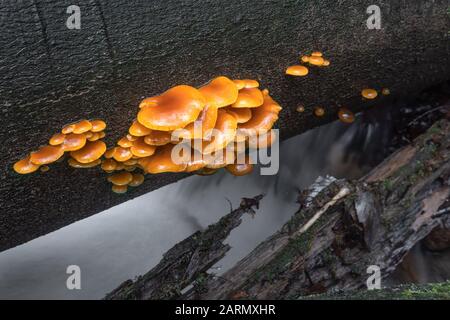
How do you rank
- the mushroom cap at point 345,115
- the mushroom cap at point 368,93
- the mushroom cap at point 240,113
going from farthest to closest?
the mushroom cap at point 345,115 → the mushroom cap at point 368,93 → the mushroom cap at point 240,113

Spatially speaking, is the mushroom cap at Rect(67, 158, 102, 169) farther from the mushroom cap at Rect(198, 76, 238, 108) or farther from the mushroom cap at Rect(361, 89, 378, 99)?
the mushroom cap at Rect(361, 89, 378, 99)

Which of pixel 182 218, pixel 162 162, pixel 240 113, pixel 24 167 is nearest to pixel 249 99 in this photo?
pixel 240 113

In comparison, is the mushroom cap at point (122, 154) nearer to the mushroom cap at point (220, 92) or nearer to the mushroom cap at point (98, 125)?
the mushroom cap at point (98, 125)

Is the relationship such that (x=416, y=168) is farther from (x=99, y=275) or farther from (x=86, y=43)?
(x=99, y=275)

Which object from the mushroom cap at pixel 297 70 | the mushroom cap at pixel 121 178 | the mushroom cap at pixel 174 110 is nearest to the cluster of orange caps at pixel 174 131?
the mushroom cap at pixel 174 110

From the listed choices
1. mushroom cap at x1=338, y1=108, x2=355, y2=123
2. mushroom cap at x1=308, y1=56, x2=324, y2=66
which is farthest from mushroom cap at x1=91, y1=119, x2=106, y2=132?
mushroom cap at x1=338, y1=108, x2=355, y2=123

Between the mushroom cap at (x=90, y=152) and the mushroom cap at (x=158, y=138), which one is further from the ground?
the mushroom cap at (x=158, y=138)

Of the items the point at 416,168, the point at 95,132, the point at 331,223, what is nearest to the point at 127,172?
the point at 95,132
